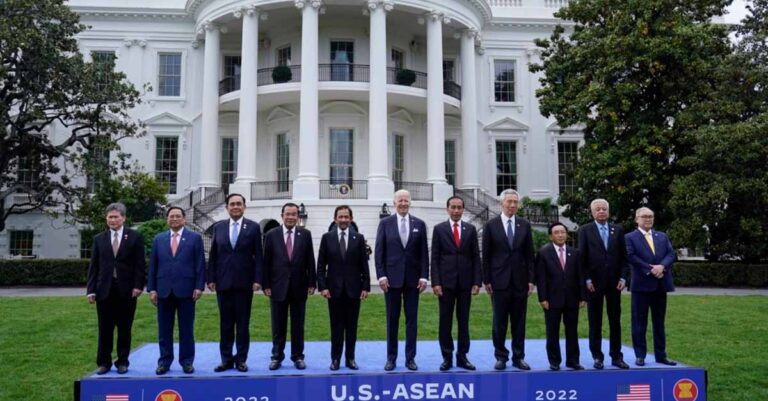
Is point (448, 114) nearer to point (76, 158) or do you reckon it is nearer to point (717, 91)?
point (717, 91)

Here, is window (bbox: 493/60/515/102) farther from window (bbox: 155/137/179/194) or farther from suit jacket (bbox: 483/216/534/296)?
suit jacket (bbox: 483/216/534/296)

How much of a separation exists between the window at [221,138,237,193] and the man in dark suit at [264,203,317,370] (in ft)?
68.4

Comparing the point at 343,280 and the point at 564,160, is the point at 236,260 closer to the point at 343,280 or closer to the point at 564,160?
the point at 343,280

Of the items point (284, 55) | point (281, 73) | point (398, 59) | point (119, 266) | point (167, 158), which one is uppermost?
point (284, 55)

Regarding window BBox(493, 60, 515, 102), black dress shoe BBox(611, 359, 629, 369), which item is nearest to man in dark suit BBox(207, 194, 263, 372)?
black dress shoe BBox(611, 359, 629, 369)

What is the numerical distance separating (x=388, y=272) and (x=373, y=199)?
14742 mm

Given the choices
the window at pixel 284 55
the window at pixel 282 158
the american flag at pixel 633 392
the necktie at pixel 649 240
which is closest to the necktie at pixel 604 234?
the necktie at pixel 649 240

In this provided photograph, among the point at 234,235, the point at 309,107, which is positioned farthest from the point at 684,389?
the point at 309,107

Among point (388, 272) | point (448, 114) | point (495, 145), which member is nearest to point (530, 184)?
point (495, 145)

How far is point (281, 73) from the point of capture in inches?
961

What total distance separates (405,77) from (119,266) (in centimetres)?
1967

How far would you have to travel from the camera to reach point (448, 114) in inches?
1088

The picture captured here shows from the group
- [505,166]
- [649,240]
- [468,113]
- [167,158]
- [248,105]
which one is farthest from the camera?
[505,166]

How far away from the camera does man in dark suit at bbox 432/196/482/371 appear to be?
6984mm
